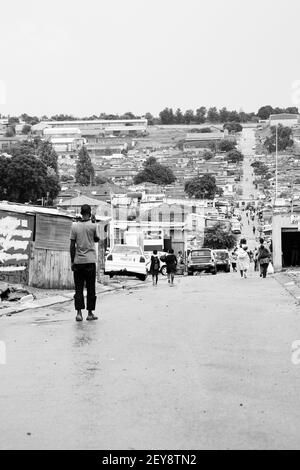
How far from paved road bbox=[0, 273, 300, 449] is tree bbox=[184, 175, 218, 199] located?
16534cm

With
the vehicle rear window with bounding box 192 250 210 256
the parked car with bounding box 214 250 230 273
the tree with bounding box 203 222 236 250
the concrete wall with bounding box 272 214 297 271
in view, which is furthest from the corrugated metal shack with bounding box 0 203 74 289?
the tree with bounding box 203 222 236 250

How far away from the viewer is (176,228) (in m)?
88.3

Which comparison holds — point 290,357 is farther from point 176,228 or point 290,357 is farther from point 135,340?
point 176,228

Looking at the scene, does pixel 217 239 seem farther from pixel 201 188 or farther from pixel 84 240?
pixel 201 188

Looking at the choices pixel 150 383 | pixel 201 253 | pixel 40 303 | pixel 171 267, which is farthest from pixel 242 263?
pixel 150 383

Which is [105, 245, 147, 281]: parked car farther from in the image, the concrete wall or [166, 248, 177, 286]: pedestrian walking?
the concrete wall

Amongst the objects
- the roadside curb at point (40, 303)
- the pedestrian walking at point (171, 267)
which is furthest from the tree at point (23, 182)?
the roadside curb at point (40, 303)

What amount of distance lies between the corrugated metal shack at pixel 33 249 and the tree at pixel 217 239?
229 feet

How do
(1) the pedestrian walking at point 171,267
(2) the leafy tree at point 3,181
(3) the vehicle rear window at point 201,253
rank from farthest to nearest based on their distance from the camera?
1. (2) the leafy tree at point 3,181
2. (3) the vehicle rear window at point 201,253
3. (1) the pedestrian walking at point 171,267

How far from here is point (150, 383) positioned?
330 inches

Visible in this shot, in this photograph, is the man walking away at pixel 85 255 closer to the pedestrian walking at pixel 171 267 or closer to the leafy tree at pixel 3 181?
the pedestrian walking at pixel 171 267

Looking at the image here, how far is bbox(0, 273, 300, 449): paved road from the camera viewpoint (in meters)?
6.51

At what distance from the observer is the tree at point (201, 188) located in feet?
598
